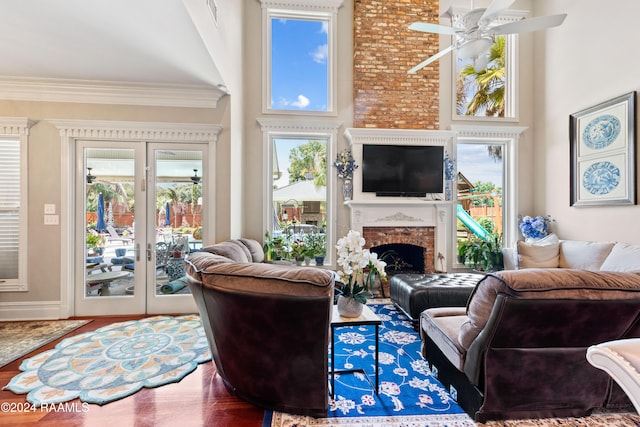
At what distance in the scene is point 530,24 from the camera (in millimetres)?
2953

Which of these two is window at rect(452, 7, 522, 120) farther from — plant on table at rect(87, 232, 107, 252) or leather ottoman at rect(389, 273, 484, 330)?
plant on table at rect(87, 232, 107, 252)

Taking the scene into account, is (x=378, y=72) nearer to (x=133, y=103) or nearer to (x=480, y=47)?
(x=480, y=47)

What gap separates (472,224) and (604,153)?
195cm

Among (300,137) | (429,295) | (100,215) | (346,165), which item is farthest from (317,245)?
(100,215)

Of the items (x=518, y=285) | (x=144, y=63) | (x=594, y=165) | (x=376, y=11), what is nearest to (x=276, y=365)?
(x=518, y=285)

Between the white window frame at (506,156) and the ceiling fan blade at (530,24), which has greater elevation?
the ceiling fan blade at (530,24)

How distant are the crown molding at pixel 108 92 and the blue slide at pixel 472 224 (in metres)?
4.25

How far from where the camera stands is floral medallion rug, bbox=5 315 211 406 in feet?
7.16

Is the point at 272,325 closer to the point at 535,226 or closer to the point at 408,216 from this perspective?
the point at 408,216

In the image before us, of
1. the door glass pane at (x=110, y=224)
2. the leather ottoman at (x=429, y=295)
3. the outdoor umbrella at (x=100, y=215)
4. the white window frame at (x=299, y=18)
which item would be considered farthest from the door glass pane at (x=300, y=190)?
the outdoor umbrella at (x=100, y=215)

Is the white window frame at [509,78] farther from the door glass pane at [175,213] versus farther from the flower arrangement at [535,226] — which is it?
the door glass pane at [175,213]

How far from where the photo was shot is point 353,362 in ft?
8.46

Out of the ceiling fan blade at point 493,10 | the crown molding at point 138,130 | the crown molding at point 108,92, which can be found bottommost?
the crown molding at point 138,130

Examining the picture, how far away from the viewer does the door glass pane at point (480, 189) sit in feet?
17.1
